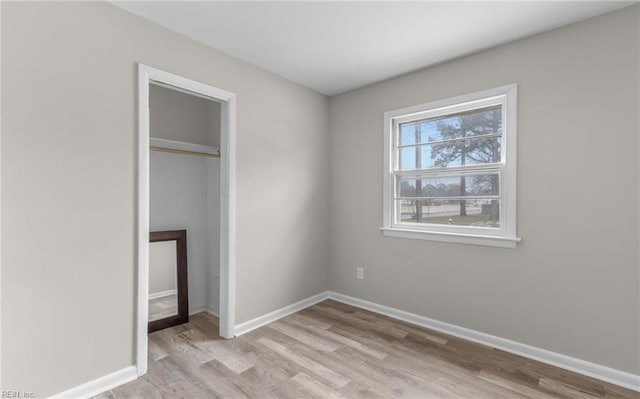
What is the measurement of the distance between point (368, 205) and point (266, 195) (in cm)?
115

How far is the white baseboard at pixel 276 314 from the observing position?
273 centimetres

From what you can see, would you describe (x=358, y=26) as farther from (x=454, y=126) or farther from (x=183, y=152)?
(x=183, y=152)

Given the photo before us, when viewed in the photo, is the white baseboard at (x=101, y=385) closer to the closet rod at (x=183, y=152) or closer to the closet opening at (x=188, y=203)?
the closet opening at (x=188, y=203)

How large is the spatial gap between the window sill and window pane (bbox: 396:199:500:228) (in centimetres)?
13

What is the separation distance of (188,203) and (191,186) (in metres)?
Answer: 0.19

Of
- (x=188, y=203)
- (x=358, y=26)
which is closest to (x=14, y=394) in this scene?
(x=188, y=203)

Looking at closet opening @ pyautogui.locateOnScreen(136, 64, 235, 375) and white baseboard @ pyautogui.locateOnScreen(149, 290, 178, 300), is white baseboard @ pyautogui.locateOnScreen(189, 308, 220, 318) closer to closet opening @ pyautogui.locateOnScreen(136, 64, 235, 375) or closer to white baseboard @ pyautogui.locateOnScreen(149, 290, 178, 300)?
closet opening @ pyautogui.locateOnScreen(136, 64, 235, 375)

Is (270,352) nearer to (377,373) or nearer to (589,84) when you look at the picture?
(377,373)

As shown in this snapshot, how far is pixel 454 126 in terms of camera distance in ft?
9.19

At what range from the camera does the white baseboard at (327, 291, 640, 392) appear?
1976mm

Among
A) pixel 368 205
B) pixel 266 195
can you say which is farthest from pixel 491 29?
pixel 266 195

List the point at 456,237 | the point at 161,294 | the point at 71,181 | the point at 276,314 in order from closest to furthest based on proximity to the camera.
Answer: the point at 71,181, the point at 456,237, the point at 161,294, the point at 276,314

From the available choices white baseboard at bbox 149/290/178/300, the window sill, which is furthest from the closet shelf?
the window sill

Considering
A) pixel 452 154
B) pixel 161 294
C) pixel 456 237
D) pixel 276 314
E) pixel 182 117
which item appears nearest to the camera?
pixel 456 237
